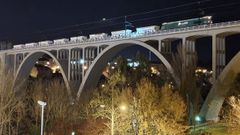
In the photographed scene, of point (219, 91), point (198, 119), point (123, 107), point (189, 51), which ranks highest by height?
point (189, 51)

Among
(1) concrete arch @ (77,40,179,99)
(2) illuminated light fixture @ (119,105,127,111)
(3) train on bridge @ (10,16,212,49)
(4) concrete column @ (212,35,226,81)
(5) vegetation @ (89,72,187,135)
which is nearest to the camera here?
(5) vegetation @ (89,72,187,135)

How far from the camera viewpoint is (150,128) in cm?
2895

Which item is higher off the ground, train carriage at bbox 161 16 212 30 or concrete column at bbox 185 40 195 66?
train carriage at bbox 161 16 212 30

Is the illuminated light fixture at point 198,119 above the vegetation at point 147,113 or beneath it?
beneath

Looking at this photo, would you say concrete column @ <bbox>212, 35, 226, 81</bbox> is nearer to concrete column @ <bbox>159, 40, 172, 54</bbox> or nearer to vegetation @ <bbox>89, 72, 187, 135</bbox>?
concrete column @ <bbox>159, 40, 172, 54</bbox>

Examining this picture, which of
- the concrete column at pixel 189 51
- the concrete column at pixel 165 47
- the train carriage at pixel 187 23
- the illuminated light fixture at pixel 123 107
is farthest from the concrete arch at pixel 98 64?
the illuminated light fixture at pixel 123 107

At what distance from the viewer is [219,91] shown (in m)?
42.7

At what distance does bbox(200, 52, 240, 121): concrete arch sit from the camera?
41.4 metres

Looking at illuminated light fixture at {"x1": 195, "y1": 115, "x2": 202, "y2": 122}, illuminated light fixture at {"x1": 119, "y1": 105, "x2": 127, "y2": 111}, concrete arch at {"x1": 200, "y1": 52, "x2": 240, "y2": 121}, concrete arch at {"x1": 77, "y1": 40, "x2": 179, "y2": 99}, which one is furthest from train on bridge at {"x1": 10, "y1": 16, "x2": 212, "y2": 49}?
illuminated light fixture at {"x1": 119, "y1": 105, "x2": 127, "y2": 111}

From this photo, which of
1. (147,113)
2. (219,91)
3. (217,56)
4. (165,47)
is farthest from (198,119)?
(147,113)

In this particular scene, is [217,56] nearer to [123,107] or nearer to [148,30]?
[148,30]

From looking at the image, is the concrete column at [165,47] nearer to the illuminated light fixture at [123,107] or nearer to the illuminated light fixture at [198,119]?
the illuminated light fixture at [198,119]

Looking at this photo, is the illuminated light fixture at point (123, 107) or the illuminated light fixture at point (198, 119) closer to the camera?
the illuminated light fixture at point (123, 107)

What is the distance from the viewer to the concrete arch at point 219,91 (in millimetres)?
41438
